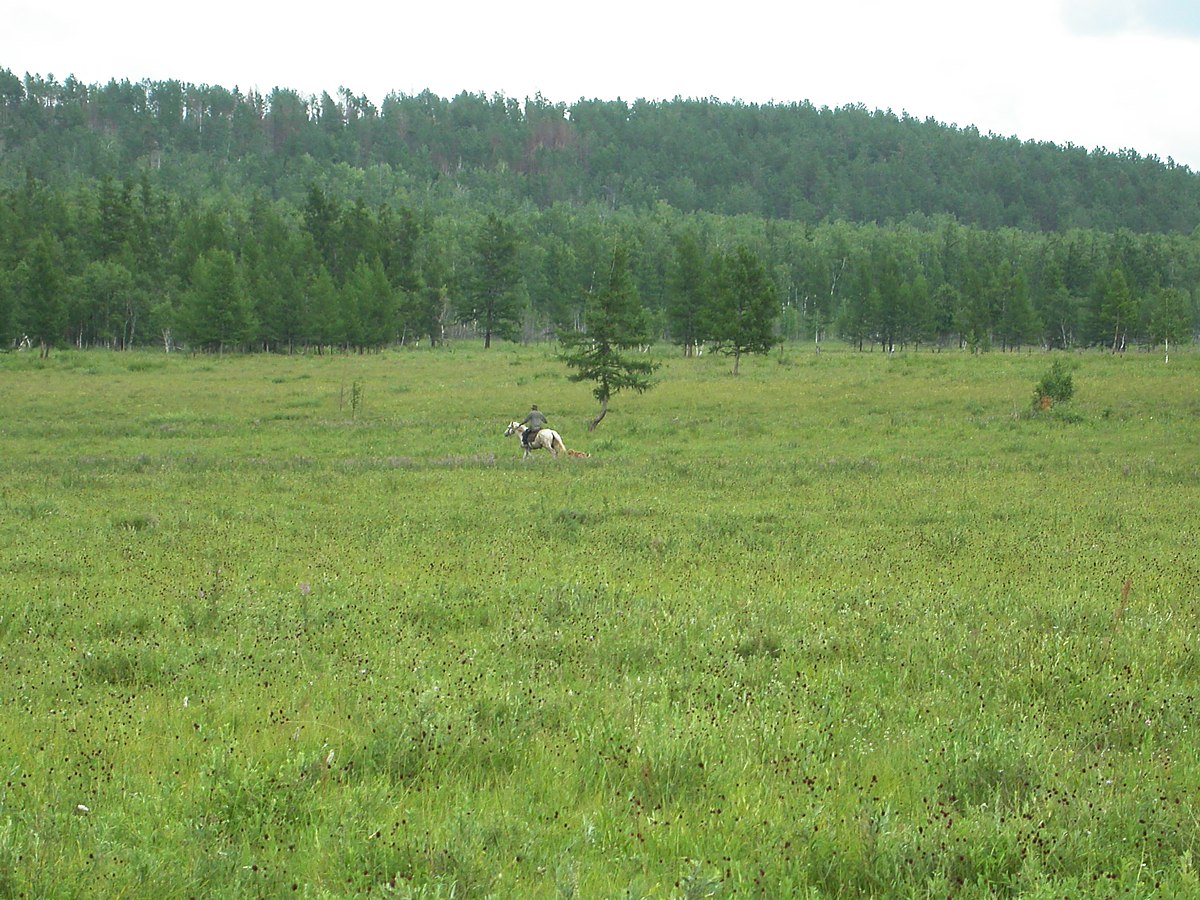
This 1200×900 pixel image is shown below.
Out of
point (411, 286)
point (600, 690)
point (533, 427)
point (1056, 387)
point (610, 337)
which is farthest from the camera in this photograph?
point (411, 286)

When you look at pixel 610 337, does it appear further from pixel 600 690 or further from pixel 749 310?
pixel 600 690

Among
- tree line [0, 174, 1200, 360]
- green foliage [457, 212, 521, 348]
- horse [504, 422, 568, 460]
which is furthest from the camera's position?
Result: green foliage [457, 212, 521, 348]

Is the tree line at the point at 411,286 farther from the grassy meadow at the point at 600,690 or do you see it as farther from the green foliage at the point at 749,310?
the grassy meadow at the point at 600,690

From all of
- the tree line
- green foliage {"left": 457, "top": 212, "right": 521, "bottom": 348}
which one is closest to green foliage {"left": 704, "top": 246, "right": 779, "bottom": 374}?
the tree line

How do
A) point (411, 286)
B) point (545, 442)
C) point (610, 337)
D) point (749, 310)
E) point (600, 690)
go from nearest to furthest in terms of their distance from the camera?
point (600, 690)
point (545, 442)
point (610, 337)
point (749, 310)
point (411, 286)

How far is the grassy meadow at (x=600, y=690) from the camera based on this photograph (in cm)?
461

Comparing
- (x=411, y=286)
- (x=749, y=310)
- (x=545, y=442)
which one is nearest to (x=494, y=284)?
(x=411, y=286)

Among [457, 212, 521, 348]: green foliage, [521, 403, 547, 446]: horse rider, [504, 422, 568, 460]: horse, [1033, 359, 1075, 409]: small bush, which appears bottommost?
[504, 422, 568, 460]: horse

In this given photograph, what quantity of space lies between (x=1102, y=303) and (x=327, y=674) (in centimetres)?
10406

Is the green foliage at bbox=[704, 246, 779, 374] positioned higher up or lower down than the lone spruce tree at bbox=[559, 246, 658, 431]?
higher up

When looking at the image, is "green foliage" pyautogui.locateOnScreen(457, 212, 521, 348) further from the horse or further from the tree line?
the horse

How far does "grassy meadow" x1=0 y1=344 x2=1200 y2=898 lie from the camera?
15.1 feet

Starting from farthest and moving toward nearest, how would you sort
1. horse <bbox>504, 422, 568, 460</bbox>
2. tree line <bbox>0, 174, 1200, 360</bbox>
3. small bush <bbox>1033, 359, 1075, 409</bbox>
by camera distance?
tree line <bbox>0, 174, 1200, 360</bbox>, small bush <bbox>1033, 359, 1075, 409</bbox>, horse <bbox>504, 422, 568, 460</bbox>

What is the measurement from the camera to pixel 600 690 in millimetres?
7109
